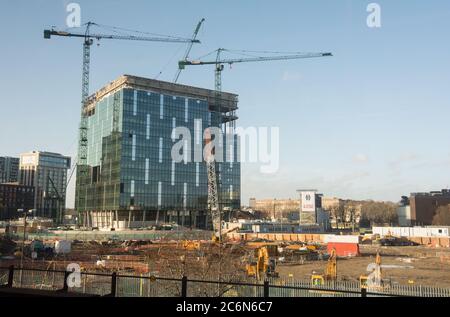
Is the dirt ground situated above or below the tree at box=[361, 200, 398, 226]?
below

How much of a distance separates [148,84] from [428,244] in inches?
3963

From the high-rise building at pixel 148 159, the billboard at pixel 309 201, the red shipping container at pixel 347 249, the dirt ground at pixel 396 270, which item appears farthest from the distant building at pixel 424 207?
the red shipping container at pixel 347 249

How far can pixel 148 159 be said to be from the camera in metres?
146

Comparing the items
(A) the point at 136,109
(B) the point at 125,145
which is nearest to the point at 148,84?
(A) the point at 136,109

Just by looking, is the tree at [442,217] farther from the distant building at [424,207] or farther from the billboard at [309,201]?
the billboard at [309,201]

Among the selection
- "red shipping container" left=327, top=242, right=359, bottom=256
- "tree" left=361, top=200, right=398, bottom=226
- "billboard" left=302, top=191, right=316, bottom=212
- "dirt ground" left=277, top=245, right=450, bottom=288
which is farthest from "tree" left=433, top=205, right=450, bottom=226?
"red shipping container" left=327, top=242, right=359, bottom=256

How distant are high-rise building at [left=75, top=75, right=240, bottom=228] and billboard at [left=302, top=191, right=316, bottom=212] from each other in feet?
114

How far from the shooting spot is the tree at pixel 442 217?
14412 cm

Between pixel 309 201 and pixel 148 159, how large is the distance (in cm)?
5396

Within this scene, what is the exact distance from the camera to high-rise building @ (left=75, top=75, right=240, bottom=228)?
142750 mm

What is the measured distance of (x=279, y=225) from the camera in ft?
443

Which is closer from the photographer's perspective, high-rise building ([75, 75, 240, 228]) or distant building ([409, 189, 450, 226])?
high-rise building ([75, 75, 240, 228])

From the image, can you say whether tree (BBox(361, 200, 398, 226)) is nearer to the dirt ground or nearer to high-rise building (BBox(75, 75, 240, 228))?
high-rise building (BBox(75, 75, 240, 228))
